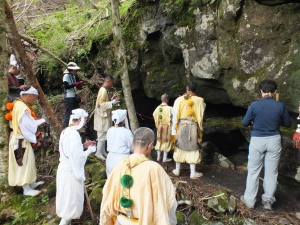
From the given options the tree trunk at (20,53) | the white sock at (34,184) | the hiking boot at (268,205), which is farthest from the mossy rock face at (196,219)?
the tree trunk at (20,53)

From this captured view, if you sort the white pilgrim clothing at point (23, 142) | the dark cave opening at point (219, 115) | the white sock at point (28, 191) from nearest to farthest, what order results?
1. the white pilgrim clothing at point (23, 142)
2. the white sock at point (28, 191)
3. the dark cave opening at point (219, 115)

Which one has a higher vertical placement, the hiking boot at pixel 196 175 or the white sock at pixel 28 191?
the hiking boot at pixel 196 175

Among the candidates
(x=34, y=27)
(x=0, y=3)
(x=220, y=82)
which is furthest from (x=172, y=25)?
(x=34, y=27)

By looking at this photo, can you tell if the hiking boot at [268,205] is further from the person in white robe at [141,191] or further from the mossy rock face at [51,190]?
the mossy rock face at [51,190]

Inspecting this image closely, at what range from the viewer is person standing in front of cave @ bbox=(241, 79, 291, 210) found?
4.36 m

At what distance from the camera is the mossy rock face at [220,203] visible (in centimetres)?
491

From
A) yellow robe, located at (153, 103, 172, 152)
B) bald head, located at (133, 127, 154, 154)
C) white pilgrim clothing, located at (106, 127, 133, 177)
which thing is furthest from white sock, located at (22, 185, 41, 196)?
bald head, located at (133, 127, 154, 154)

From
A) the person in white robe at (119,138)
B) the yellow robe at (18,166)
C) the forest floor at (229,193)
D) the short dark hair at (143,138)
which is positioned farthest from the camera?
the yellow robe at (18,166)

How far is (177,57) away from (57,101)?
19.6ft

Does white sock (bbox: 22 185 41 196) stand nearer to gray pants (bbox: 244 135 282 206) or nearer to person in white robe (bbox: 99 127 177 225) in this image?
person in white robe (bbox: 99 127 177 225)

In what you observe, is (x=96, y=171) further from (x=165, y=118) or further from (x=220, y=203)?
(x=220, y=203)

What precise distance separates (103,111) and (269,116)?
4515 millimetres

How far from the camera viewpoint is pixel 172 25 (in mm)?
Answer: 8000

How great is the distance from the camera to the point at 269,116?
4.38m
